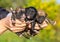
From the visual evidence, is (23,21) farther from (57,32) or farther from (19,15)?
(57,32)

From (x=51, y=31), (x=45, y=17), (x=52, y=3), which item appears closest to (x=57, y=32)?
(x=51, y=31)

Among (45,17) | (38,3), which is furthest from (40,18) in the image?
(38,3)

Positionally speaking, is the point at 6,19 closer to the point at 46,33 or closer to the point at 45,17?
the point at 45,17

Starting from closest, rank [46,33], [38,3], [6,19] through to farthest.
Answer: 1. [6,19]
2. [38,3]
3. [46,33]

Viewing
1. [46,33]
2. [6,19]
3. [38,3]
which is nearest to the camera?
[6,19]

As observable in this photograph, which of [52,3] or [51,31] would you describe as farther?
[51,31]

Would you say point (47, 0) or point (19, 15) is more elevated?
point (19, 15)

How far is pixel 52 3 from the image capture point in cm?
582

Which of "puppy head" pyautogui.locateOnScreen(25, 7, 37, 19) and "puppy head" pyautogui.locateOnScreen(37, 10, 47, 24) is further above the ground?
"puppy head" pyautogui.locateOnScreen(25, 7, 37, 19)

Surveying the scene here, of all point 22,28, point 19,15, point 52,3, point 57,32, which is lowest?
point 57,32

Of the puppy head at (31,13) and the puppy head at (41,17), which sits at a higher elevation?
the puppy head at (31,13)

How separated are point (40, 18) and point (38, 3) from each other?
3.47m

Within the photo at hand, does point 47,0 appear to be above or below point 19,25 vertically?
below

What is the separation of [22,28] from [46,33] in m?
3.92
